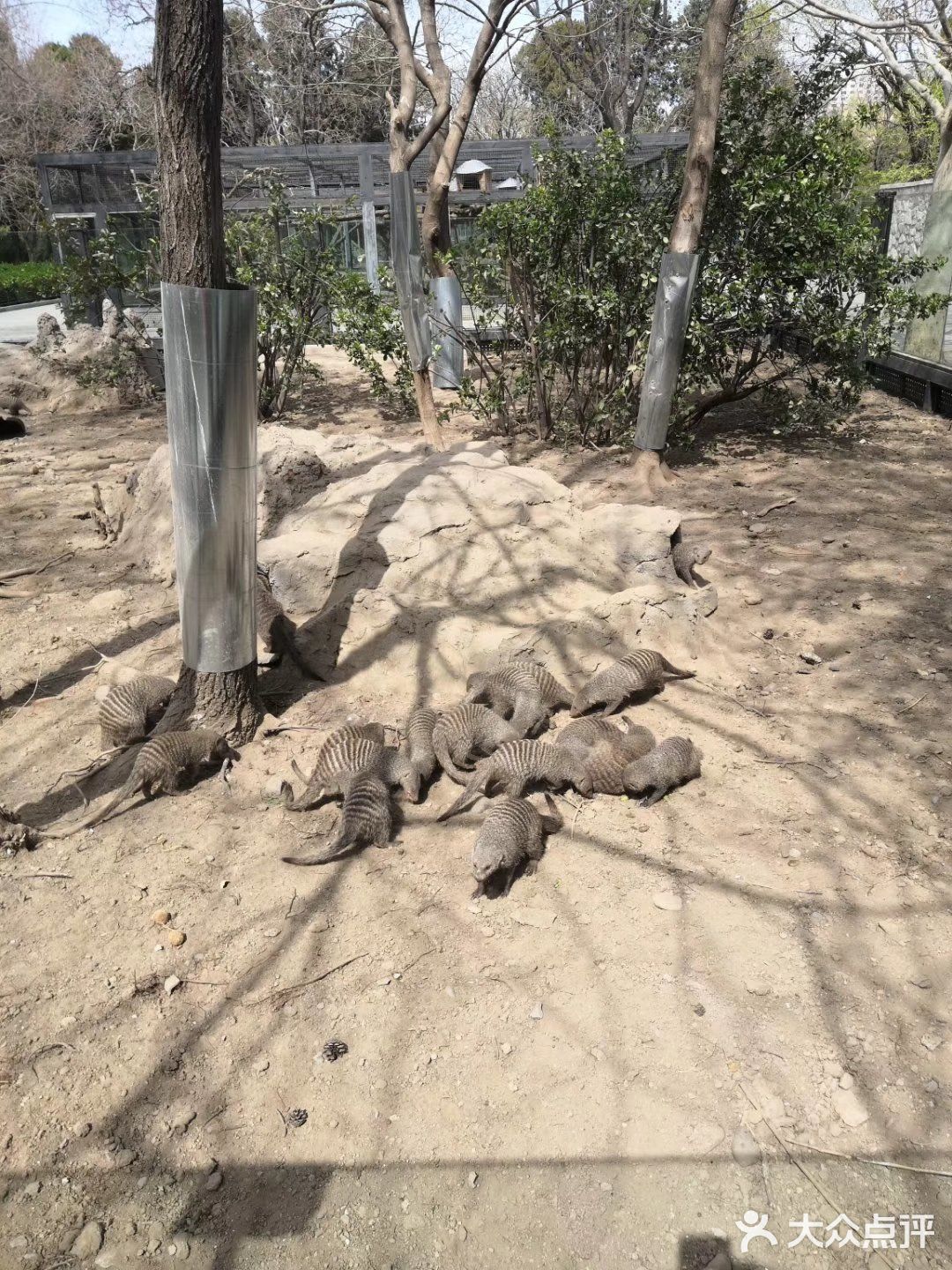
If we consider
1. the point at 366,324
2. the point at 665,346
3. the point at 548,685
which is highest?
the point at 366,324

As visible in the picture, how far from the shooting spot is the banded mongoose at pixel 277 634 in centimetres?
499

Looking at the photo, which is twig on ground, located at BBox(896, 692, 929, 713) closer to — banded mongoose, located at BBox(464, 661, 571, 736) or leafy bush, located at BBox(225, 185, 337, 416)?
banded mongoose, located at BBox(464, 661, 571, 736)

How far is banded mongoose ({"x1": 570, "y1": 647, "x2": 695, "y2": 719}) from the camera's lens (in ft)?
15.2

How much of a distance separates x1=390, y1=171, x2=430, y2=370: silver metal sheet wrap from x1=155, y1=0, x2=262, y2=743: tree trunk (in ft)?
16.1

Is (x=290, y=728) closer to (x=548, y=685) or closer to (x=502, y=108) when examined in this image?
(x=548, y=685)

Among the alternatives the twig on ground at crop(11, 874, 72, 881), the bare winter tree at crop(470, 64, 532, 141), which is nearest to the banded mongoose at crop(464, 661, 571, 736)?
the twig on ground at crop(11, 874, 72, 881)

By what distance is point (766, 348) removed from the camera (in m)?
9.68

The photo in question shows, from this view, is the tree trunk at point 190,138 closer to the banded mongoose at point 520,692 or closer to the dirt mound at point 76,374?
the banded mongoose at point 520,692

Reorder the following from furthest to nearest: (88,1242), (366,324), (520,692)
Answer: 1. (366,324)
2. (520,692)
3. (88,1242)

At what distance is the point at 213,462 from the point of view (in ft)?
12.9

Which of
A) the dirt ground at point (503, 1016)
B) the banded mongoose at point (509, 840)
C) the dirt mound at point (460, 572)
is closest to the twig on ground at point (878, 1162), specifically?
the dirt ground at point (503, 1016)

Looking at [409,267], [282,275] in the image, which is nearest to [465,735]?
[409,267]

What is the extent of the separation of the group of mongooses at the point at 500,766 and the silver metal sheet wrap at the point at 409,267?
5.42m

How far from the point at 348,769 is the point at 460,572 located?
71.4 inches
